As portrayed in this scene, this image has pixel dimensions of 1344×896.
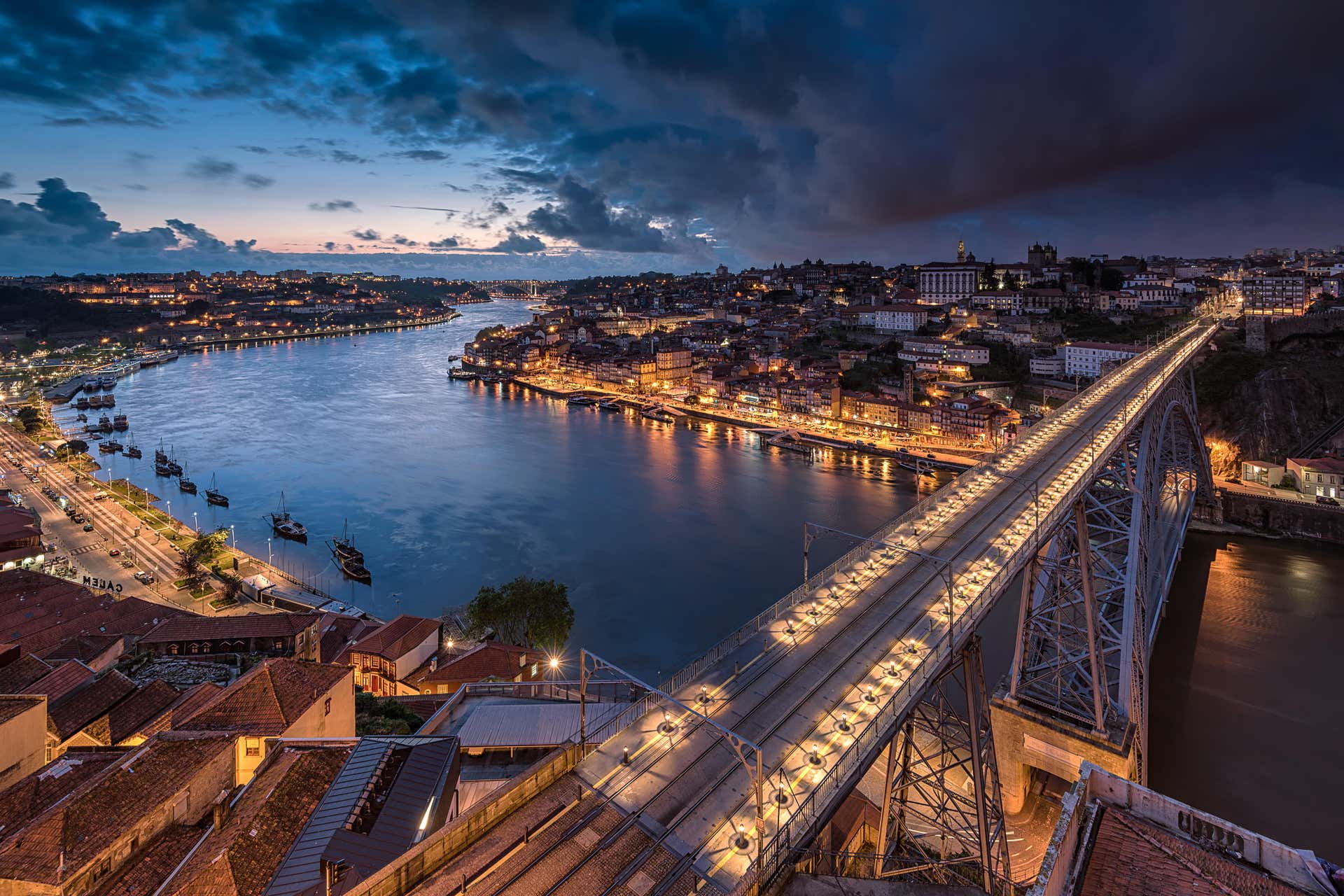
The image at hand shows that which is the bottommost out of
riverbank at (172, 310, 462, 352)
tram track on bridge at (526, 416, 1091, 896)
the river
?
the river

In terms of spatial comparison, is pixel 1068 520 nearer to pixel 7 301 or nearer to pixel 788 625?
pixel 788 625

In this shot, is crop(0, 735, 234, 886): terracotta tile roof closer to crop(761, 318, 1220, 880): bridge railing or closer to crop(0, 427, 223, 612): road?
crop(761, 318, 1220, 880): bridge railing

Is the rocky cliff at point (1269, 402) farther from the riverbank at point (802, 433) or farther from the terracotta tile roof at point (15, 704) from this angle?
the terracotta tile roof at point (15, 704)

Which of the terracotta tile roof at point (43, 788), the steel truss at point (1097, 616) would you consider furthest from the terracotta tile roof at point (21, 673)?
the steel truss at point (1097, 616)

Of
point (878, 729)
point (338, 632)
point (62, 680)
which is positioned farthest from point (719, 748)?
point (338, 632)

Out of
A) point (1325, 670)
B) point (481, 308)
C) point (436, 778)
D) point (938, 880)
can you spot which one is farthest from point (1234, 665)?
point (481, 308)

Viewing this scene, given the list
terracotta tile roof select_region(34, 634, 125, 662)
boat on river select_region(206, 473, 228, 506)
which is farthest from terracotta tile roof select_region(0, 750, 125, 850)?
boat on river select_region(206, 473, 228, 506)

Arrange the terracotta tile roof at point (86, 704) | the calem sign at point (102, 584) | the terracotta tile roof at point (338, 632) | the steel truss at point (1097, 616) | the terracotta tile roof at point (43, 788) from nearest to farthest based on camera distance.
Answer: the terracotta tile roof at point (43, 788), the terracotta tile roof at point (86, 704), the steel truss at point (1097, 616), the terracotta tile roof at point (338, 632), the calem sign at point (102, 584)
